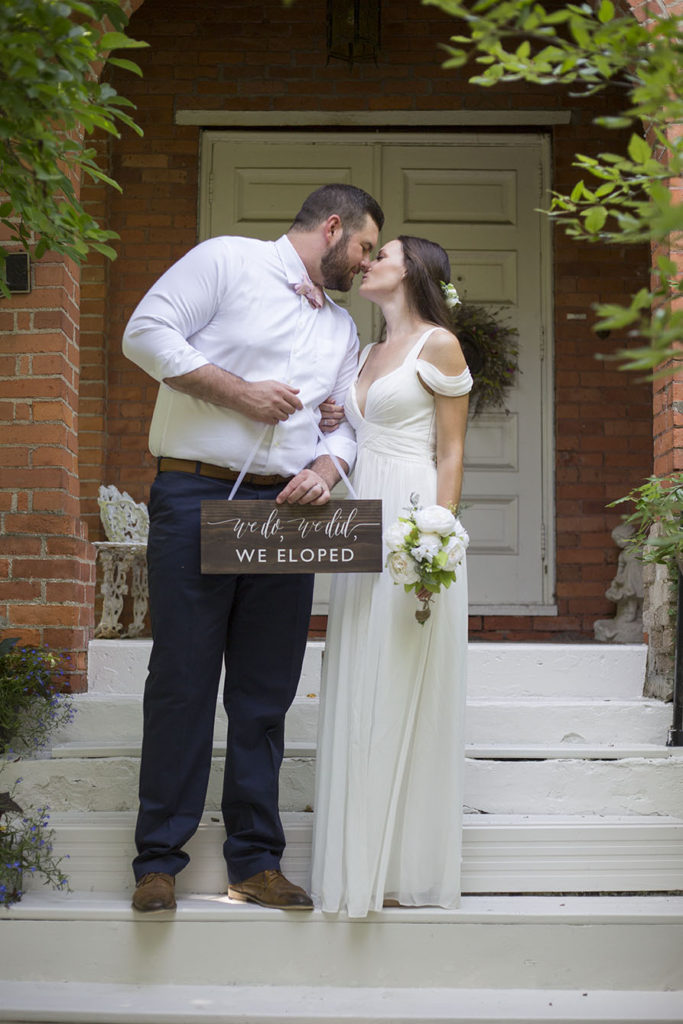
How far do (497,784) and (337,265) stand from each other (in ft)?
5.77

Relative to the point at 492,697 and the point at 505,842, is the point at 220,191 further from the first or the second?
the point at 505,842

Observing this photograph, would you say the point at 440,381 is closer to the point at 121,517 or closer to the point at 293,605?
the point at 293,605

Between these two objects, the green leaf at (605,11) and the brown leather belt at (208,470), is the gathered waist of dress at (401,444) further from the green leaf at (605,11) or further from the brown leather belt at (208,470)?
the green leaf at (605,11)

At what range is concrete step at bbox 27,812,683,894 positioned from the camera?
321 cm

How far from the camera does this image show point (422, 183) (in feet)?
19.4

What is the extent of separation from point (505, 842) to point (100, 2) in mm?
2510

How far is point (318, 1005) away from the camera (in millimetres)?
2777

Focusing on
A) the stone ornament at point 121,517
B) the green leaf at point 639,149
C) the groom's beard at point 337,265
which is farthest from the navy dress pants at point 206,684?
the stone ornament at point 121,517

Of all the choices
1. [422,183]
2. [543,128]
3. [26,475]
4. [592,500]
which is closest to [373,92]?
[422,183]

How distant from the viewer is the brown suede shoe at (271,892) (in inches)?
117

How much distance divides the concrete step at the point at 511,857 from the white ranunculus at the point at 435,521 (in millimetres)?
992

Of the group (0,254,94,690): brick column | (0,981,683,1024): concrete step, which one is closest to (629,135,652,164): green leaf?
(0,981,683,1024): concrete step

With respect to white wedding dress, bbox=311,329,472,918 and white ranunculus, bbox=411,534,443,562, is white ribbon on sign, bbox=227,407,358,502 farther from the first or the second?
white ranunculus, bbox=411,534,443,562

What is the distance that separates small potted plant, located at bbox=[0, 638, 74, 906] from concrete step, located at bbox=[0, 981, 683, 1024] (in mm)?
378
